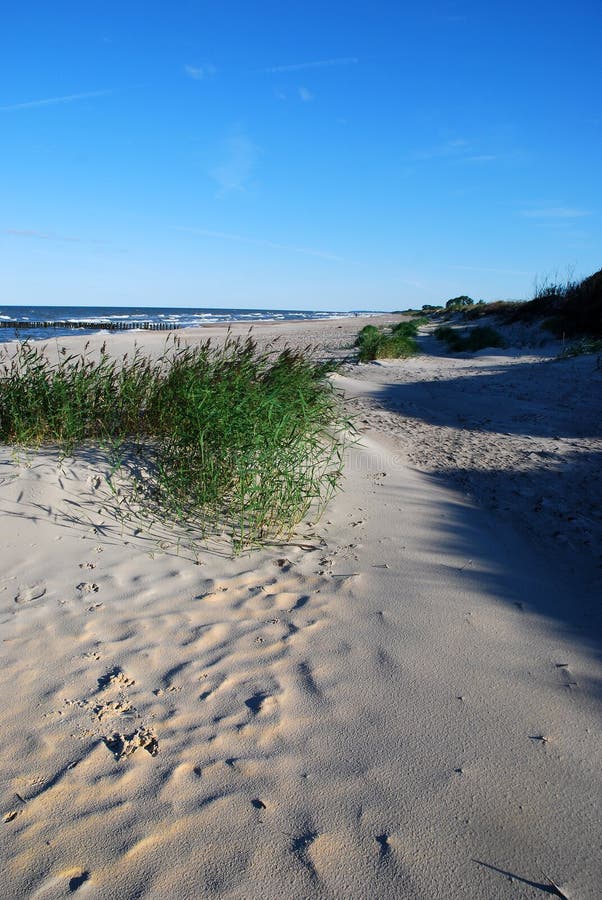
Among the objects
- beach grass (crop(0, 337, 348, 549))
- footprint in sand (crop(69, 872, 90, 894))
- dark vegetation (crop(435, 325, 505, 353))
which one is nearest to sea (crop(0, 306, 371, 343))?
beach grass (crop(0, 337, 348, 549))

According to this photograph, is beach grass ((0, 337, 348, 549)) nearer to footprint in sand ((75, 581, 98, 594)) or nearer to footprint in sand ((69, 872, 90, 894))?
footprint in sand ((75, 581, 98, 594))

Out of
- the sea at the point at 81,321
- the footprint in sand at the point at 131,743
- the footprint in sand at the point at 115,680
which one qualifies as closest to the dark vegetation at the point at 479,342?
the sea at the point at 81,321

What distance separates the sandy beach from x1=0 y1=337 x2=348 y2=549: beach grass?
0.24 m

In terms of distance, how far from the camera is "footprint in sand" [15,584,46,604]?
302cm

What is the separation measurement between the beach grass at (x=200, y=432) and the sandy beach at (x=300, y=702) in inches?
9.6

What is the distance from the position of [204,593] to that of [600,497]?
128 inches

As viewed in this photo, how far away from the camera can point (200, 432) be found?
4016mm

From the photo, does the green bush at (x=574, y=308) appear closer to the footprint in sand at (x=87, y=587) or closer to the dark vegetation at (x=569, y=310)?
the dark vegetation at (x=569, y=310)

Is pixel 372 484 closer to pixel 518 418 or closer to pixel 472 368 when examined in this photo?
pixel 518 418

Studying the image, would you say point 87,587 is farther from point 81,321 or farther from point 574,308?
point 81,321

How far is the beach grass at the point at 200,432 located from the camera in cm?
395

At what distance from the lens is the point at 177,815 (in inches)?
73.3

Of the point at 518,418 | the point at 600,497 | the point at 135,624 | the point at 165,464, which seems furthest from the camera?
the point at 518,418

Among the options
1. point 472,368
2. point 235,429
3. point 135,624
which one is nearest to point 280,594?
point 135,624
